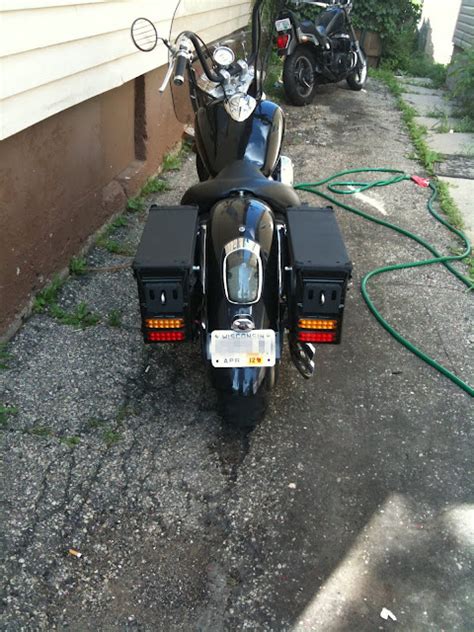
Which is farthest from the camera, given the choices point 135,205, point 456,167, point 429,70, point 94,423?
point 429,70

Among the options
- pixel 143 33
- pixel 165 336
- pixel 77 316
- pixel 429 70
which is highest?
pixel 143 33

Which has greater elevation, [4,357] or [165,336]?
Answer: [165,336]

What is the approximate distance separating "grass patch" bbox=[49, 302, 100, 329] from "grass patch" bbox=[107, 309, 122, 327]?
0.26ft

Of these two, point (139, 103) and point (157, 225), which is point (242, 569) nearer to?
point (157, 225)

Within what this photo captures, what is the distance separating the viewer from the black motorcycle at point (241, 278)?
2.34 metres

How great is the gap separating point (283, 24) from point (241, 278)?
6.27 meters

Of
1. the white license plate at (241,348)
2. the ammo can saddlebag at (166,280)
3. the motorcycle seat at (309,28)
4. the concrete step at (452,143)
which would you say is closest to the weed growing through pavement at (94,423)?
the ammo can saddlebag at (166,280)

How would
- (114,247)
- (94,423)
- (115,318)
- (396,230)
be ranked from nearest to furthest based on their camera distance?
(94,423) < (115,318) < (114,247) < (396,230)

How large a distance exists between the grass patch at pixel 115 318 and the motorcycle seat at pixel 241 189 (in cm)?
88

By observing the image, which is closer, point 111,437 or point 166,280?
point 166,280

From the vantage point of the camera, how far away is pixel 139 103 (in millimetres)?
5215

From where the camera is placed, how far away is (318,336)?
8.04 feet

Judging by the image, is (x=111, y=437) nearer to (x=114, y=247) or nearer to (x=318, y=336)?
(x=318, y=336)

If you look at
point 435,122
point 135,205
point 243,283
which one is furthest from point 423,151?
point 243,283
